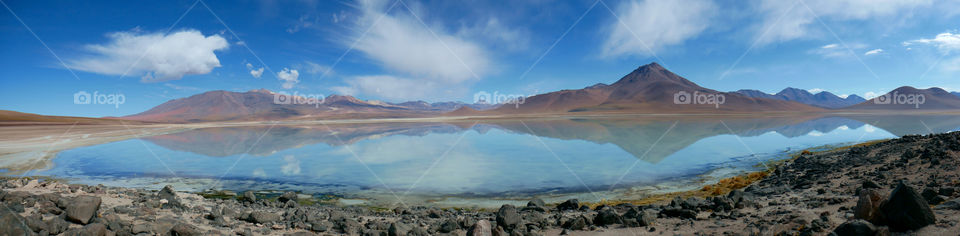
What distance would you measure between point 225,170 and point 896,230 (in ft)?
53.8

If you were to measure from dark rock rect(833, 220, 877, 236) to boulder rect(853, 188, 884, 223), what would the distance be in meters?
0.52

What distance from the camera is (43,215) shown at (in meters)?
4.27

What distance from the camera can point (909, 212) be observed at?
10.0ft

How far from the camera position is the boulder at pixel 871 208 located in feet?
10.7

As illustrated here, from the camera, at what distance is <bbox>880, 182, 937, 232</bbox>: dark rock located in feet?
9.92

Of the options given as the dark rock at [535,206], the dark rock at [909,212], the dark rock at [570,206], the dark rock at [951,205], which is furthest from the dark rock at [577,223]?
the dark rock at [951,205]

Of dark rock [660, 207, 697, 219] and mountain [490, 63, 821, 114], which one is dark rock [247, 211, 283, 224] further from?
mountain [490, 63, 821, 114]

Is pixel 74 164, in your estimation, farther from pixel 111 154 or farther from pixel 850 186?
pixel 850 186

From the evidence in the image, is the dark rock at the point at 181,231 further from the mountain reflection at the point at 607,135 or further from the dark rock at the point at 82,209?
the mountain reflection at the point at 607,135

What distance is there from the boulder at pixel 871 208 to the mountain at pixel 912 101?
193m

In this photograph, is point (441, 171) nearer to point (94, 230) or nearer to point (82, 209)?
point (82, 209)

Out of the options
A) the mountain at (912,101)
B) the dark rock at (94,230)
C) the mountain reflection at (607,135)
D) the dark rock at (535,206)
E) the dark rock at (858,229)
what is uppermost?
the mountain at (912,101)

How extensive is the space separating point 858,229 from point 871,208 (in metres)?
0.61

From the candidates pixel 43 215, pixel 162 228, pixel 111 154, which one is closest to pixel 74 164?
pixel 111 154
